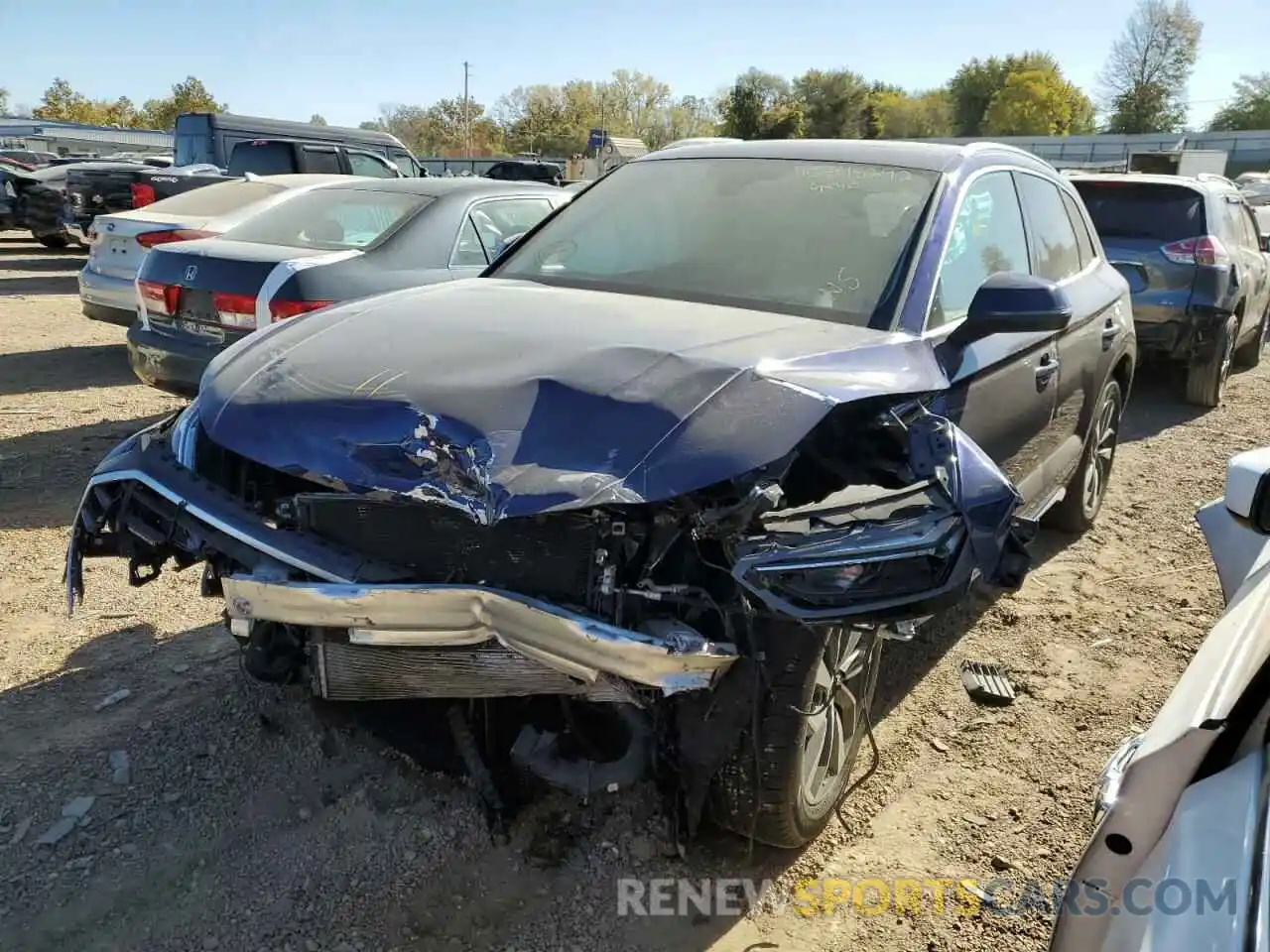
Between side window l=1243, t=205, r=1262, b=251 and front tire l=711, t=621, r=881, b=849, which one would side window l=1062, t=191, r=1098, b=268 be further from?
side window l=1243, t=205, r=1262, b=251

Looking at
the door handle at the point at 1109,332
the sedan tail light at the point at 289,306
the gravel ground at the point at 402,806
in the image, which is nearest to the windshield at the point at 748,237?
the gravel ground at the point at 402,806

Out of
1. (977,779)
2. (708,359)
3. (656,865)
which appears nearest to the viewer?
(708,359)

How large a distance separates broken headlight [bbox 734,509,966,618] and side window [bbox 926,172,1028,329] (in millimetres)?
1059

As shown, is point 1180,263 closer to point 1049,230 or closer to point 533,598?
point 1049,230

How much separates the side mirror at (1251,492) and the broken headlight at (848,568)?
806mm

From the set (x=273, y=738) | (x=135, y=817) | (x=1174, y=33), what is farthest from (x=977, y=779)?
(x=1174, y=33)

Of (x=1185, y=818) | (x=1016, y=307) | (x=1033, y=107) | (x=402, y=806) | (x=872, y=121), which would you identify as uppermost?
(x=1033, y=107)

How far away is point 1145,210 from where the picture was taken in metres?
8.34

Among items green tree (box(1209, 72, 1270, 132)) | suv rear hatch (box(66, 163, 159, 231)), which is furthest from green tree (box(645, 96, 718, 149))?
suv rear hatch (box(66, 163, 159, 231))

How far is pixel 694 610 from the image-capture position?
228cm

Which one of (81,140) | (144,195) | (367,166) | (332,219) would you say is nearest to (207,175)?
(144,195)

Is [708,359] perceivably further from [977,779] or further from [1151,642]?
[1151,642]

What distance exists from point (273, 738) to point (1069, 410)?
11.4 feet

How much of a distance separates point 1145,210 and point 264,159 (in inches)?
424
